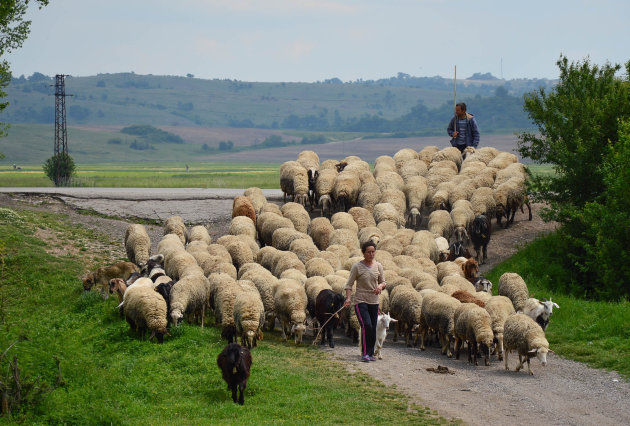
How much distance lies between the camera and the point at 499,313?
15.8 metres

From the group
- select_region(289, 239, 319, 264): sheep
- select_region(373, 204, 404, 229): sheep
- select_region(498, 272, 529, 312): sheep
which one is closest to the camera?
select_region(498, 272, 529, 312): sheep

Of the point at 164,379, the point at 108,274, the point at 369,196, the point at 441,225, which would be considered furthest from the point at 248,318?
the point at 369,196

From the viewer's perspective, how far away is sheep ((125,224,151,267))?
75.6ft

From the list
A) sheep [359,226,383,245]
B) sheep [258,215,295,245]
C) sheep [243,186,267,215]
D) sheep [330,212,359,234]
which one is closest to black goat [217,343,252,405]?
sheep [359,226,383,245]

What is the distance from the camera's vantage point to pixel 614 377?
1438cm

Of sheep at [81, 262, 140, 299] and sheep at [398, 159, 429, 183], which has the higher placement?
sheep at [398, 159, 429, 183]

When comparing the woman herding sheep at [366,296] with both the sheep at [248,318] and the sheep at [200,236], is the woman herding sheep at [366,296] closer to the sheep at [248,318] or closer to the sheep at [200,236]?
the sheep at [248,318]

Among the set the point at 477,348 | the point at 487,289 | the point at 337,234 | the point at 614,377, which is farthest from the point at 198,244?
the point at 614,377

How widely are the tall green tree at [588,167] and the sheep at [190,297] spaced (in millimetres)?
10474

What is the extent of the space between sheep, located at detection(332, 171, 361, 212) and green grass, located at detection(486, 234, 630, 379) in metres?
5.80

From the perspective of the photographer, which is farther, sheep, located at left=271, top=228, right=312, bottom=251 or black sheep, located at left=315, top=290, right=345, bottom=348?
sheep, located at left=271, top=228, right=312, bottom=251

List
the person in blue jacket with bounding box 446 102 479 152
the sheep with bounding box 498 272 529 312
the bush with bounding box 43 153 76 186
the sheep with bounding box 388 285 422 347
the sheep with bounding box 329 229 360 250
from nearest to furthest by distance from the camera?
the sheep with bounding box 388 285 422 347 < the sheep with bounding box 498 272 529 312 < the sheep with bounding box 329 229 360 250 < the person in blue jacket with bounding box 446 102 479 152 < the bush with bounding box 43 153 76 186

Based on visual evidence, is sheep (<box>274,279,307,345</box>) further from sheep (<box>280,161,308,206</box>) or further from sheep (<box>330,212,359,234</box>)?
sheep (<box>280,161,308,206</box>)

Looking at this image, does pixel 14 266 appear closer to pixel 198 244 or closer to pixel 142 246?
pixel 142 246
